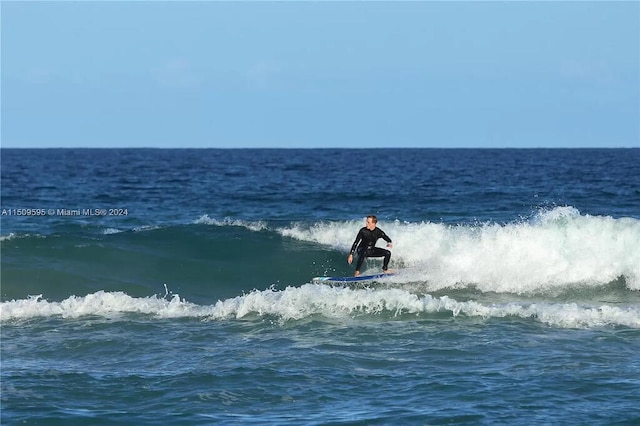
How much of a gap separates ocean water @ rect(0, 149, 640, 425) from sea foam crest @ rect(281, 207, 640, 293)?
2.1 inches

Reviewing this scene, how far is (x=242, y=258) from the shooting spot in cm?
2406

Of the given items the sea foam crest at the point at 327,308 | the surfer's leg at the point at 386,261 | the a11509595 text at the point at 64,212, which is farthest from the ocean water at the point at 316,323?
the a11509595 text at the point at 64,212

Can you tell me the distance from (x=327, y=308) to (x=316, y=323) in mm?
983

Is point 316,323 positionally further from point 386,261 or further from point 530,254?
point 530,254

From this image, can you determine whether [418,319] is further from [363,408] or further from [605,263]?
[605,263]

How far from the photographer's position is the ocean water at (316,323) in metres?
10.8

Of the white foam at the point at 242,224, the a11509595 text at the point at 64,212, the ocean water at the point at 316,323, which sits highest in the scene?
the white foam at the point at 242,224

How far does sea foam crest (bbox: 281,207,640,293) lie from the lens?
19852 mm

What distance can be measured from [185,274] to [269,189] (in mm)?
23675

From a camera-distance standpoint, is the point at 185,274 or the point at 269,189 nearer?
the point at 185,274

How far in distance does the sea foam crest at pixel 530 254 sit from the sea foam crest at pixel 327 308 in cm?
266

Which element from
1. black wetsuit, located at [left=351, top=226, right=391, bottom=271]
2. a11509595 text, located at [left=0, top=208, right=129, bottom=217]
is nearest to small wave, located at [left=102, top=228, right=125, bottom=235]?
a11509595 text, located at [left=0, top=208, right=129, bottom=217]

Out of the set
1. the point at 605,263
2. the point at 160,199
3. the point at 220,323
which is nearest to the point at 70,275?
the point at 220,323

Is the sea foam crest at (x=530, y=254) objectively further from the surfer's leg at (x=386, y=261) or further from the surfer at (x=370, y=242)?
the surfer at (x=370, y=242)
